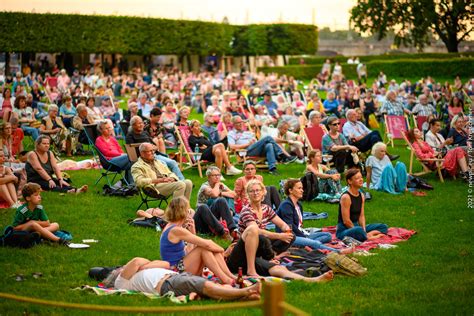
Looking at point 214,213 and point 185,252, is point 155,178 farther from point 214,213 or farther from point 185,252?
point 185,252

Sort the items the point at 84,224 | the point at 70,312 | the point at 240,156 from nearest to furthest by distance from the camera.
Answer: the point at 70,312 → the point at 84,224 → the point at 240,156

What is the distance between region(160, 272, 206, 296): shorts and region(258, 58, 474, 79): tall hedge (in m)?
36.8

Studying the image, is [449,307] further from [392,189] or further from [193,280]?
[392,189]

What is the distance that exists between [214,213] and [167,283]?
3.30 meters

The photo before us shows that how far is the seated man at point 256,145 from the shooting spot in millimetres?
16016

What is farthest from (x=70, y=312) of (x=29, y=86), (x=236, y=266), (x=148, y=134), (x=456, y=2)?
(x=456, y=2)

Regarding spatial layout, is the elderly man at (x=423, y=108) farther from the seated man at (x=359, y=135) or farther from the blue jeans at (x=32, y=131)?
the blue jeans at (x=32, y=131)

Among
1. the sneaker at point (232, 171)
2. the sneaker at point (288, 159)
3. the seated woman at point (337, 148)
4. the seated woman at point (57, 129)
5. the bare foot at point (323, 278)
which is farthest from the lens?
the seated woman at point (57, 129)

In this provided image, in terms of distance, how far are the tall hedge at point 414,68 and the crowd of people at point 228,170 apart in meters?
18.2

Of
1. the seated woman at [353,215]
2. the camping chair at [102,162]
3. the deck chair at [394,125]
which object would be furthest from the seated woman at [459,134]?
the camping chair at [102,162]

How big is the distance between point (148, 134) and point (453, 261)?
6858 mm

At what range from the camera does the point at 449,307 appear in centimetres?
726

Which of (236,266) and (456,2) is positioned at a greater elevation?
(456,2)

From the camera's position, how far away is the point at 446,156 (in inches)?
617
